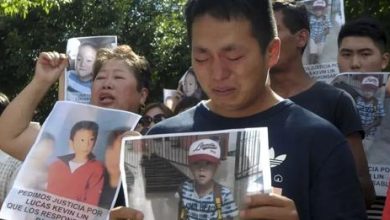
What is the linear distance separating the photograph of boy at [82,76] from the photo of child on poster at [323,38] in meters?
1.27

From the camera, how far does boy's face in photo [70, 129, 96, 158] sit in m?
3.25

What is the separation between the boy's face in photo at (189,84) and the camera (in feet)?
18.4

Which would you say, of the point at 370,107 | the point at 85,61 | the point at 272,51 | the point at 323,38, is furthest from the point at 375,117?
the point at 85,61

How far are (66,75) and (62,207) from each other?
1.98m

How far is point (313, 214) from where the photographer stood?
2512 mm

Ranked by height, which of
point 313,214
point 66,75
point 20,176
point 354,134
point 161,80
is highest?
point 161,80

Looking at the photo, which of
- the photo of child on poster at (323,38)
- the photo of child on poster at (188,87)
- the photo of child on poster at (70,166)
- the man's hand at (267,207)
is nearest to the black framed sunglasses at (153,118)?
the photo of child on poster at (188,87)

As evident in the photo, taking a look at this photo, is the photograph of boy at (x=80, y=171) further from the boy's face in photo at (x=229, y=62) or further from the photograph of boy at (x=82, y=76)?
the photograph of boy at (x=82, y=76)

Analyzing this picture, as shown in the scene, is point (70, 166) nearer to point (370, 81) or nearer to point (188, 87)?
point (370, 81)

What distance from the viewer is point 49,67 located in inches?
154

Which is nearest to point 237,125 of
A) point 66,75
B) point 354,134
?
point 354,134

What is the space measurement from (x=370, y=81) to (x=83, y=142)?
5.30 ft

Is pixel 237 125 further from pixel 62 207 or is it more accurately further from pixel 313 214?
pixel 62 207

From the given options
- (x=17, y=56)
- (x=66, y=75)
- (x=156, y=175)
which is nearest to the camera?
(x=156, y=175)
